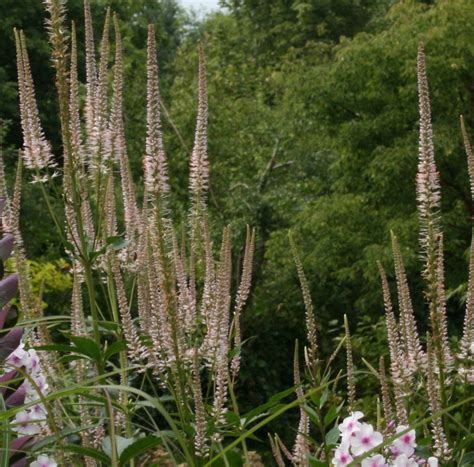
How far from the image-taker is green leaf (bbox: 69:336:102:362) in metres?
2.36

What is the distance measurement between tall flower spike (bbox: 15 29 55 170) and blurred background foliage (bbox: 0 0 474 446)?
7.83 meters

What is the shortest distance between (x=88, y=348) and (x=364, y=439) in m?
0.67

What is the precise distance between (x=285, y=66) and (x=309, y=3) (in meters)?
9.92

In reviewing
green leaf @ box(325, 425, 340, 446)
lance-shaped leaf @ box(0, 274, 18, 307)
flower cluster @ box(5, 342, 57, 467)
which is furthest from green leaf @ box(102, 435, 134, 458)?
green leaf @ box(325, 425, 340, 446)

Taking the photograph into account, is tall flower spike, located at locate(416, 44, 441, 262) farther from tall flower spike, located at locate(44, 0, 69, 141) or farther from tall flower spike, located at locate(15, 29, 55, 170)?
tall flower spike, located at locate(15, 29, 55, 170)

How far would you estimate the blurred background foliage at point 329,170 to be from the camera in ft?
37.3

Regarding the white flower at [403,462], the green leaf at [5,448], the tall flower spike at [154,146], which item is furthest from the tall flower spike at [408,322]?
the green leaf at [5,448]

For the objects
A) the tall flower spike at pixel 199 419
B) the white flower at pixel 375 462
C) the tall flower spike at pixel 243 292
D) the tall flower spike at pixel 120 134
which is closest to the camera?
the tall flower spike at pixel 199 419

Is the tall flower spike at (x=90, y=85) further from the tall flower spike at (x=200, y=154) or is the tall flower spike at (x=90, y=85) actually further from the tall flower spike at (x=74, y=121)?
the tall flower spike at (x=200, y=154)

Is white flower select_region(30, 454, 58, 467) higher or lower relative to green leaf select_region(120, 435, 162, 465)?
lower

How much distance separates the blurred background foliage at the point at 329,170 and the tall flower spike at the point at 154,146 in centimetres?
831

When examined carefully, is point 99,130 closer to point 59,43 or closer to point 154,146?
point 59,43

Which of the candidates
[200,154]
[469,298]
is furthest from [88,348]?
[469,298]

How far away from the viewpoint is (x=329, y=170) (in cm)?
1338
